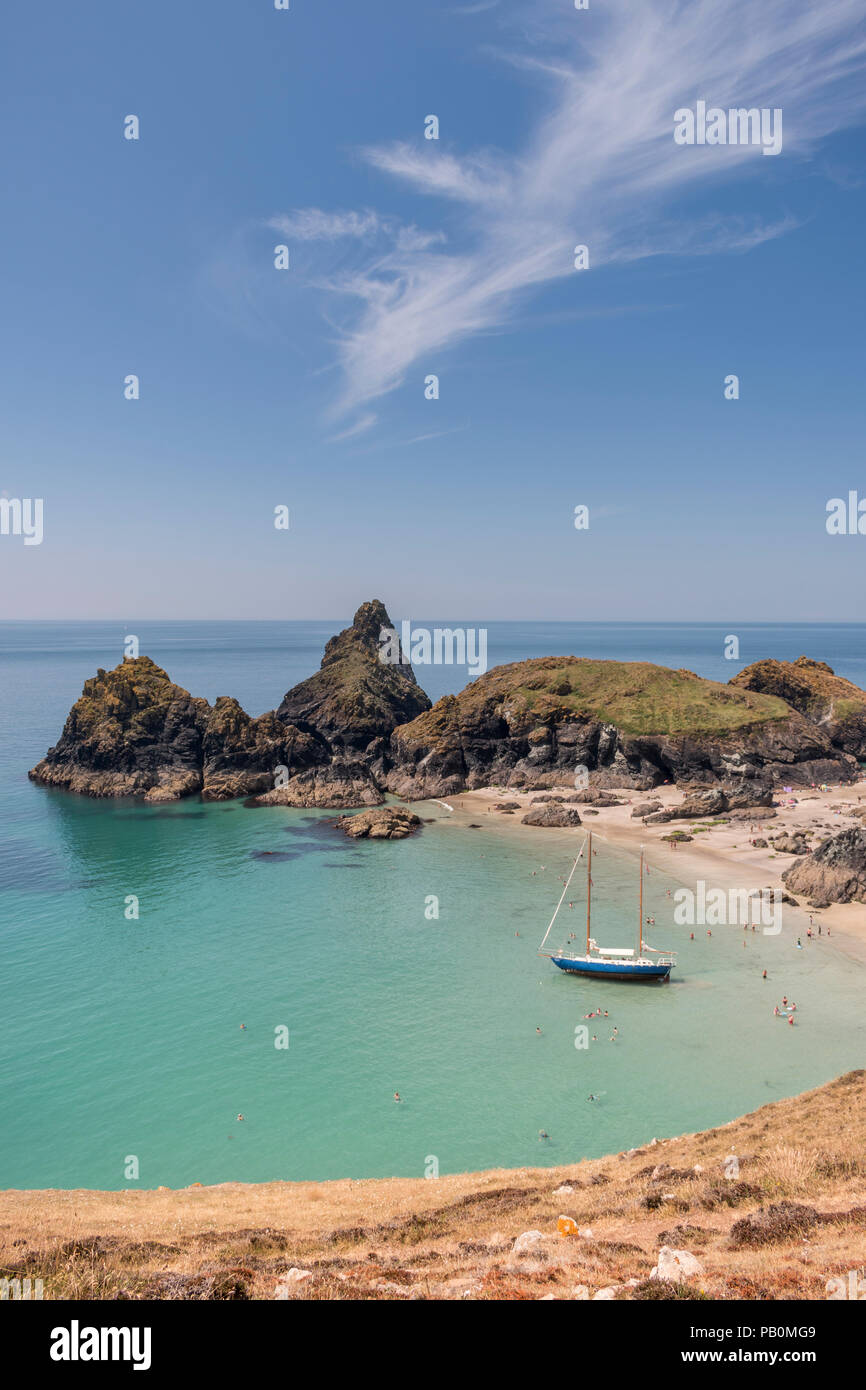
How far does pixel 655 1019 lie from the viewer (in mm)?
44562

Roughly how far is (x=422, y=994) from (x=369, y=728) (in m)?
72.1

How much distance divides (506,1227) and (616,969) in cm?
3155

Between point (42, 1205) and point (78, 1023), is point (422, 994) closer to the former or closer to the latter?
point (78, 1023)

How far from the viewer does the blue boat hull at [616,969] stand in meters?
48.9

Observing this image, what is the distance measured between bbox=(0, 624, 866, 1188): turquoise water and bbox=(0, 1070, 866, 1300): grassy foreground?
17.3 feet

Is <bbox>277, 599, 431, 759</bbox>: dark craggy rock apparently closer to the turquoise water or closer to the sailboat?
the turquoise water

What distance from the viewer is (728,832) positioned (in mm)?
83875

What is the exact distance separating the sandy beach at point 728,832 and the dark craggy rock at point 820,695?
21731 millimetres

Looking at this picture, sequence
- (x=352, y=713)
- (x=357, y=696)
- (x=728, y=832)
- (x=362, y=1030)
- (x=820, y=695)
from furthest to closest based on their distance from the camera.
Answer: (x=820, y=695) → (x=357, y=696) → (x=352, y=713) → (x=728, y=832) → (x=362, y=1030)

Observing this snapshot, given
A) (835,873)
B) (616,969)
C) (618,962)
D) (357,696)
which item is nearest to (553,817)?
(835,873)

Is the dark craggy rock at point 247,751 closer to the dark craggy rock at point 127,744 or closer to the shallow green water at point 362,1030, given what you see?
the dark craggy rock at point 127,744

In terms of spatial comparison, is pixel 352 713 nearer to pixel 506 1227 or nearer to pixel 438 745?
pixel 438 745

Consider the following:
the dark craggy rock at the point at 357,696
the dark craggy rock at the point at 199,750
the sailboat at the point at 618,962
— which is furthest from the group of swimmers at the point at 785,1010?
the dark craggy rock at the point at 357,696
